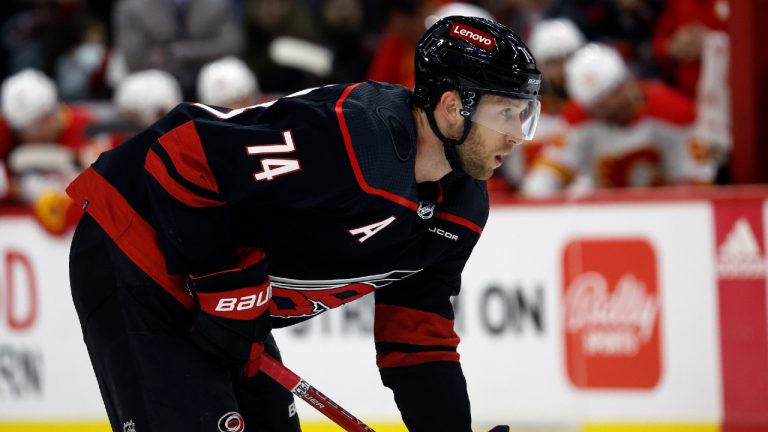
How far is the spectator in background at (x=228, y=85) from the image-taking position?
6.90m

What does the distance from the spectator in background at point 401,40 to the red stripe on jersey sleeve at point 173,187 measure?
4028mm

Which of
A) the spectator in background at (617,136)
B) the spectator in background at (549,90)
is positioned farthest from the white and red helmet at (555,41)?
the spectator in background at (617,136)

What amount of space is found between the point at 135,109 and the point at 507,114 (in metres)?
4.31

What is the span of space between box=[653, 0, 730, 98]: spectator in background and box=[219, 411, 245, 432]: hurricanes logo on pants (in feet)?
13.4

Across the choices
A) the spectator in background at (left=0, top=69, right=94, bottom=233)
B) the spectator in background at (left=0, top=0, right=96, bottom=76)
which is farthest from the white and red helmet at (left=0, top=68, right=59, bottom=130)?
the spectator in background at (left=0, top=0, right=96, bottom=76)

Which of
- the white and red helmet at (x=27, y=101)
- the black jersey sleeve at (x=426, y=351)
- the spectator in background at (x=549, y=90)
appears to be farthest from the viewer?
the white and red helmet at (x=27, y=101)

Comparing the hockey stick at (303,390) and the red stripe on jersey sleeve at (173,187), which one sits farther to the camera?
the hockey stick at (303,390)

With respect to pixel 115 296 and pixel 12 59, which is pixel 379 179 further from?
pixel 12 59

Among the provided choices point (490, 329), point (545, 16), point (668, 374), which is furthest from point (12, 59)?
point (668, 374)

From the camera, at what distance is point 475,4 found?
749 cm

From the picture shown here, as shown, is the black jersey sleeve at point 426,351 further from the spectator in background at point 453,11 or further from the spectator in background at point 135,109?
the spectator in background at point 135,109

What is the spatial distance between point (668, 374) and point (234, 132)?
301 cm

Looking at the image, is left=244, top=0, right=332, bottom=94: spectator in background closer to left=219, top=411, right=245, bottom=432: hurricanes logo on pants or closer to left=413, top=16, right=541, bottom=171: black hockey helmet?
left=413, top=16, right=541, bottom=171: black hockey helmet

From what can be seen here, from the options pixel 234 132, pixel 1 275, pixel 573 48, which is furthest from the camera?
pixel 573 48
